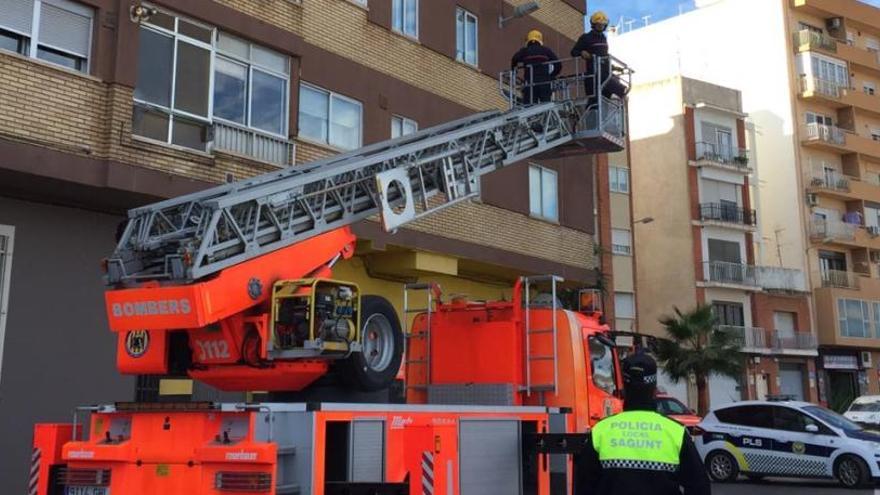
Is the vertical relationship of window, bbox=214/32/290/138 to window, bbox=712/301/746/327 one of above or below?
above

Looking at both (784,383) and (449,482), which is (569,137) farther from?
(784,383)

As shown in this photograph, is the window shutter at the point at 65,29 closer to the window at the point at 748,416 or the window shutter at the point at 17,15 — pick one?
the window shutter at the point at 17,15

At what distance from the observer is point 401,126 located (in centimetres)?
1858

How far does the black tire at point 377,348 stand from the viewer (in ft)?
25.1

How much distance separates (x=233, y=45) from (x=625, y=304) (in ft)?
92.4

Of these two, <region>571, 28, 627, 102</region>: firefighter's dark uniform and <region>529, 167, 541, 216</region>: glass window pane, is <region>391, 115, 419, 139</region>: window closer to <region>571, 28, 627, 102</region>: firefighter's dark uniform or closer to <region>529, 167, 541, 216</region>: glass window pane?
<region>529, 167, 541, 216</region>: glass window pane

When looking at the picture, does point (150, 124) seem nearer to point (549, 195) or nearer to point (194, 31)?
point (194, 31)

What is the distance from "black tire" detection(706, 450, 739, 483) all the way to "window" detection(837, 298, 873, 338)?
3080cm

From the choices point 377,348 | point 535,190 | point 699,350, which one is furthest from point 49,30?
point 699,350

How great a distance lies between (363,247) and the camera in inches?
669

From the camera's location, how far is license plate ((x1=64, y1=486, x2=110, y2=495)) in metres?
6.60

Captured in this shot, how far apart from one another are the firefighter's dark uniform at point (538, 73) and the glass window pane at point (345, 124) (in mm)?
4649

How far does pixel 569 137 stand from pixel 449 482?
6.90 meters

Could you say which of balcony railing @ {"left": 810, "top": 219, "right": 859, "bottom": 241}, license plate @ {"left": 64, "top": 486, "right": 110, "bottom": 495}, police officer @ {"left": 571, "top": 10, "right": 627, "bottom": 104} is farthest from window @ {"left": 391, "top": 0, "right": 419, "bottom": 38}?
balcony railing @ {"left": 810, "top": 219, "right": 859, "bottom": 241}
